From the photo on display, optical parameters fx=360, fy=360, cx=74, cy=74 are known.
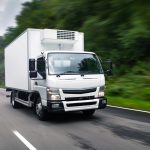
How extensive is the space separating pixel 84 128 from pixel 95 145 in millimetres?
2241

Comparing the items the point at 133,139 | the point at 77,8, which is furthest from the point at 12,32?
the point at 133,139

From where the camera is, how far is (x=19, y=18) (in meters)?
62.8

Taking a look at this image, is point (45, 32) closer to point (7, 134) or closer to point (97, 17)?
point (7, 134)

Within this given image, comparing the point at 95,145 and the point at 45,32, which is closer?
the point at 95,145

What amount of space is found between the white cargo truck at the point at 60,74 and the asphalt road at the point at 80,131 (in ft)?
1.69

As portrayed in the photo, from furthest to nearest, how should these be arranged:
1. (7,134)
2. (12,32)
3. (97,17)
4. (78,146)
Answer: (12,32) < (97,17) < (7,134) < (78,146)

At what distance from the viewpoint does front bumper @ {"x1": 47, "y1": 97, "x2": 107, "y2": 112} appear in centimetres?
1059

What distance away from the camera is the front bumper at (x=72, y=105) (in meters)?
10.6

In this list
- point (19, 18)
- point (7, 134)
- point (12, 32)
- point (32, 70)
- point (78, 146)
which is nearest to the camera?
point (78, 146)

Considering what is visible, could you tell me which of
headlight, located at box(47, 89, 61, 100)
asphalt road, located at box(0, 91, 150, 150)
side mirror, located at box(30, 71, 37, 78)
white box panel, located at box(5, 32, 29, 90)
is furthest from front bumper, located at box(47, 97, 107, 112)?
white box panel, located at box(5, 32, 29, 90)

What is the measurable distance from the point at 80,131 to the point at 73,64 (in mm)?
2568

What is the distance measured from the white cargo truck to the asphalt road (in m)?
0.52

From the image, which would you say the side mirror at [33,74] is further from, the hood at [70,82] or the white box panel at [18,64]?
the white box panel at [18,64]

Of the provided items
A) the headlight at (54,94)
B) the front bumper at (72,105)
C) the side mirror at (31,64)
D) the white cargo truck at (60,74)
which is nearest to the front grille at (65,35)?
the white cargo truck at (60,74)
